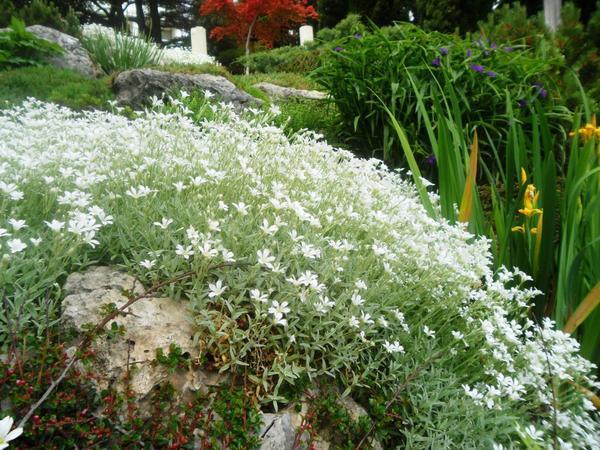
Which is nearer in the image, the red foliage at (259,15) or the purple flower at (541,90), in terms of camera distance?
the purple flower at (541,90)

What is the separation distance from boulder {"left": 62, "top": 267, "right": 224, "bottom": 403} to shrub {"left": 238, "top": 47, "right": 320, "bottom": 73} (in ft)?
45.6

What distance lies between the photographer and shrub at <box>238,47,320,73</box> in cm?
1589

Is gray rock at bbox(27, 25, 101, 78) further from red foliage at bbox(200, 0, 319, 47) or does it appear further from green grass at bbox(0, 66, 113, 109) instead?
red foliage at bbox(200, 0, 319, 47)

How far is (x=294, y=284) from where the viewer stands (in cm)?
197

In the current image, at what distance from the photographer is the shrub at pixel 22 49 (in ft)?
27.8

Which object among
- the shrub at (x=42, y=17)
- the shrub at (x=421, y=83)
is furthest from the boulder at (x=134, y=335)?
the shrub at (x=42, y=17)

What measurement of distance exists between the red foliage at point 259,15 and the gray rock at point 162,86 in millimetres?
15934

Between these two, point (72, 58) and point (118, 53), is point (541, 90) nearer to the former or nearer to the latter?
point (118, 53)

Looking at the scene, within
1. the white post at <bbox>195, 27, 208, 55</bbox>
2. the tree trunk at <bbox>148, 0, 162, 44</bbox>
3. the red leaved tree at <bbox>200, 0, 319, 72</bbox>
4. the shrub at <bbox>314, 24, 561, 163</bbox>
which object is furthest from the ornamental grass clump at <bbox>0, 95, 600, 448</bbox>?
the tree trunk at <bbox>148, 0, 162, 44</bbox>

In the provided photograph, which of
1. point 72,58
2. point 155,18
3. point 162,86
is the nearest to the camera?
point 162,86

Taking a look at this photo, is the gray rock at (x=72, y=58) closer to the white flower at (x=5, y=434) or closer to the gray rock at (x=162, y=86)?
the gray rock at (x=162, y=86)

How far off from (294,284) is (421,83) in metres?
3.99

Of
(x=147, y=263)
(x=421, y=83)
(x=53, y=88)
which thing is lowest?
(x=53, y=88)

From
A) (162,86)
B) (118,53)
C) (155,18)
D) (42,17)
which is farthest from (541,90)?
(155,18)
